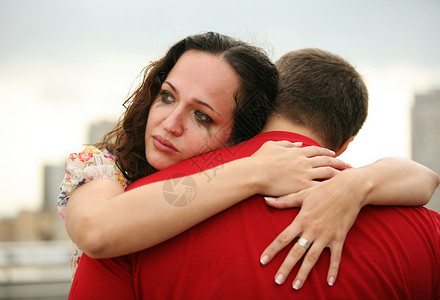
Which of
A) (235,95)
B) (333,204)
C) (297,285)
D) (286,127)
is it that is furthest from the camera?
(235,95)

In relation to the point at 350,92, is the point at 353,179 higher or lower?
lower

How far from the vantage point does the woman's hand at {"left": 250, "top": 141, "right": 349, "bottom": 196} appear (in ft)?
4.00

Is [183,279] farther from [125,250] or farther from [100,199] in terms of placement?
[100,199]

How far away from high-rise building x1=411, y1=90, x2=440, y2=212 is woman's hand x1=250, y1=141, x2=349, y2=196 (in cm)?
4819

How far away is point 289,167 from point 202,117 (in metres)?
0.42

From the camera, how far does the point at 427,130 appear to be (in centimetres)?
5456

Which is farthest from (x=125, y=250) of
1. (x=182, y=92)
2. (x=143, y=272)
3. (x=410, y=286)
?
(x=410, y=286)

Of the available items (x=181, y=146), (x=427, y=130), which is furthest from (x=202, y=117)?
(x=427, y=130)

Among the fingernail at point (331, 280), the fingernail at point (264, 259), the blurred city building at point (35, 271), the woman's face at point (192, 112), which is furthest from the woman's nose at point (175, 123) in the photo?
the blurred city building at point (35, 271)

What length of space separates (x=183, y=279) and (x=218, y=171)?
1.01 ft

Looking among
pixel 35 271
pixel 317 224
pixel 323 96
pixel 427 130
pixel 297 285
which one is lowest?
pixel 427 130

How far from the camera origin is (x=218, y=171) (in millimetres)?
1213

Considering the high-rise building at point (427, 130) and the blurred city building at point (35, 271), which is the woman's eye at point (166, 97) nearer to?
the blurred city building at point (35, 271)

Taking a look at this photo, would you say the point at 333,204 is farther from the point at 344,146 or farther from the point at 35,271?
the point at 35,271
